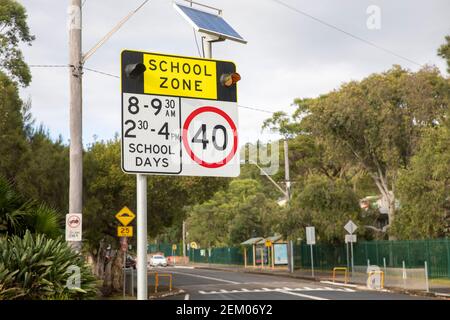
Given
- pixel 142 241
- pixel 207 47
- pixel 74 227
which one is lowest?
pixel 142 241

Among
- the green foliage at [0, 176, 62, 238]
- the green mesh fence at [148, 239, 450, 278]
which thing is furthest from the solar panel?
the green mesh fence at [148, 239, 450, 278]

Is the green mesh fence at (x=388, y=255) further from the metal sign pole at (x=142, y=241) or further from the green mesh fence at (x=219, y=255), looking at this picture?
the metal sign pole at (x=142, y=241)

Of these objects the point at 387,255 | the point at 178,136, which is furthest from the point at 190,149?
the point at 387,255

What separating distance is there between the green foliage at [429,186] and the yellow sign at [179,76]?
95.8 feet

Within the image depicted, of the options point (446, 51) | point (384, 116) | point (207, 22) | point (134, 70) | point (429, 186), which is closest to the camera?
point (134, 70)

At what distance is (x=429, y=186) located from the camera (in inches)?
1316

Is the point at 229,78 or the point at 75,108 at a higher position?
the point at 75,108

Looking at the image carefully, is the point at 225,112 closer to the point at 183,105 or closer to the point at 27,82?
the point at 183,105

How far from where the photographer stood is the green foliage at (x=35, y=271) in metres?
7.55

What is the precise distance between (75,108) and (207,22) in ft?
27.9

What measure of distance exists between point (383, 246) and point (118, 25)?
31.4 meters

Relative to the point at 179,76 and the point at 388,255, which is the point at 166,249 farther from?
the point at 179,76

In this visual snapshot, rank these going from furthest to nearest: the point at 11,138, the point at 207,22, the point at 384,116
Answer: the point at 384,116 < the point at 11,138 < the point at 207,22

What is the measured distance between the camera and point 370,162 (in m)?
43.8
